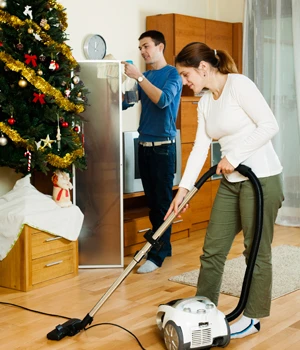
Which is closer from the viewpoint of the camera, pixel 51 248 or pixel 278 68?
pixel 51 248

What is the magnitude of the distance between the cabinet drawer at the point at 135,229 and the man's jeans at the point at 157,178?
1.14ft

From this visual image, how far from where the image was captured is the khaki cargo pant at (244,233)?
286cm

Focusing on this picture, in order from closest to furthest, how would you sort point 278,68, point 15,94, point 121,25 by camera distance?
1. point 15,94
2. point 121,25
3. point 278,68

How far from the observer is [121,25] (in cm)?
538

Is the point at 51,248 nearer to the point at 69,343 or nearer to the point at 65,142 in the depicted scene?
Answer: the point at 65,142

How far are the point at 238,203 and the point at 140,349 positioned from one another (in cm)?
78

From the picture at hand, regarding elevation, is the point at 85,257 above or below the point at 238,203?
below

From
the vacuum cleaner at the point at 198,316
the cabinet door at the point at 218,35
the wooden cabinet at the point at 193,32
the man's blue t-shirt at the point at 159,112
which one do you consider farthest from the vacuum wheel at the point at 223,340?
the cabinet door at the point at 218,35

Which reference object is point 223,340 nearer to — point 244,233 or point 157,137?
point 244,233

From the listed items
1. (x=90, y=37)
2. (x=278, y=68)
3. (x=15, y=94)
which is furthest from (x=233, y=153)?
(x=278, y=68)

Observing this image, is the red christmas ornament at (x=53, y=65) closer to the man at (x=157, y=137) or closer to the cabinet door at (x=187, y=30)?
the man at (x=157, y=137)

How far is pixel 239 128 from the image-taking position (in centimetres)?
284

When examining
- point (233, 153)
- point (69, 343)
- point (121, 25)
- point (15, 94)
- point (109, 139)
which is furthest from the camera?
point (121, 25)

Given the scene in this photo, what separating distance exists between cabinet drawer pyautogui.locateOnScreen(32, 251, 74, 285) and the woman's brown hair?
164 cm
